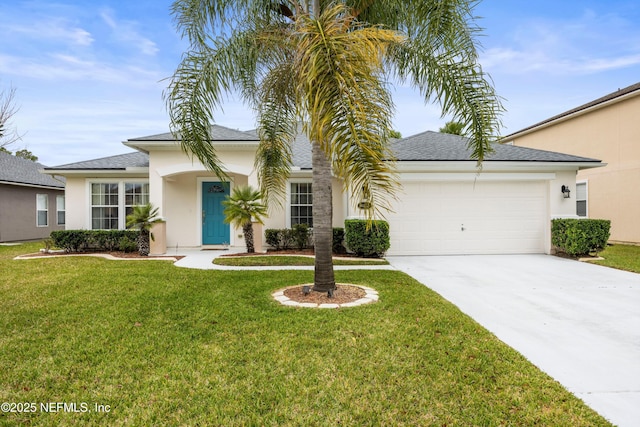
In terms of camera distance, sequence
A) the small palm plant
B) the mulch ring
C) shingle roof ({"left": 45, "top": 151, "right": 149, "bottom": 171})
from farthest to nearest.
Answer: shingle roof ({"left": 45, "top": 151, "right": 149, "bottom": 171})
the small palm plant
the mulch ring

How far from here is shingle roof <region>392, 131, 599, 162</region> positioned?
1166 centimetres

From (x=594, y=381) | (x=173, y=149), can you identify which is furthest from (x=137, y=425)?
(x=173, y=149)

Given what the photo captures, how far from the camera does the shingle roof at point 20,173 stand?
57.1ft

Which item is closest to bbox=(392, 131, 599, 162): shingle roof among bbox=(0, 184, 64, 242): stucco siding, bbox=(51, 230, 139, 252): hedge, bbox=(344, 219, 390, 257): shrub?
bbox=(344, 219, 390, 257): shrub

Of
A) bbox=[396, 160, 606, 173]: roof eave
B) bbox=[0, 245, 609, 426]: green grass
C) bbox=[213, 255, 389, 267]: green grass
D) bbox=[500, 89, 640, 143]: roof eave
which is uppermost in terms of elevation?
bbox=[500, 89, 640, 143]: roof eave

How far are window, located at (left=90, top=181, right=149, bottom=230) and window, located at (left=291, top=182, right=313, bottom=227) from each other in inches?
225

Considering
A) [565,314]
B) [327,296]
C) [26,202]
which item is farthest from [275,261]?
[26,202]

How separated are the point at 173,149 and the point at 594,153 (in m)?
18.4

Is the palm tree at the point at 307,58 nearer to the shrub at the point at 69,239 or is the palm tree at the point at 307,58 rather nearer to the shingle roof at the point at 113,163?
the shingle roof at the point at 113,163

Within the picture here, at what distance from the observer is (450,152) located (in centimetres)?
1239

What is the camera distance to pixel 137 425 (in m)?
2.66

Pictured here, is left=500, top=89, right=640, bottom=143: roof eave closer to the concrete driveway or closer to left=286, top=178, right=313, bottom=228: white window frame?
the concrete driveway

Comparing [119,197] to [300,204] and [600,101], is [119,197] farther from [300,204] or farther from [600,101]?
[600,101]

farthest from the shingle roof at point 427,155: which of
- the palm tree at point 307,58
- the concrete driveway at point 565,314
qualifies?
the palm tree at point 307,58
